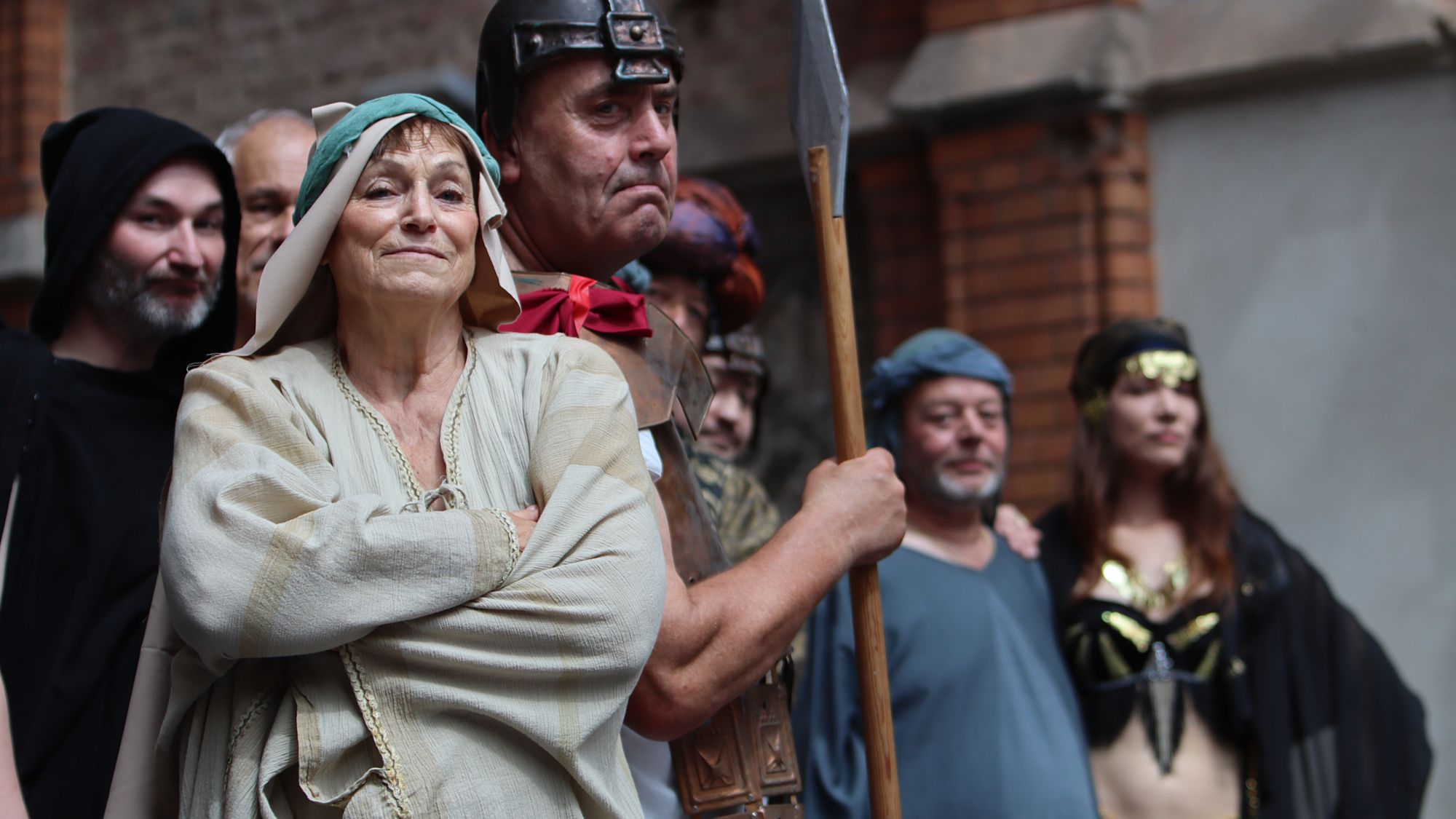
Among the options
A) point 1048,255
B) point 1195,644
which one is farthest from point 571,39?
point 1048,255

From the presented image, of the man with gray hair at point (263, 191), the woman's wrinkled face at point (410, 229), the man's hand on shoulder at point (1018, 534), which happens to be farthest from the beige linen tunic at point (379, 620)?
the man's hand on shoulder at point (1018, 534)

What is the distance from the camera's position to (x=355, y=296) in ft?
5.75

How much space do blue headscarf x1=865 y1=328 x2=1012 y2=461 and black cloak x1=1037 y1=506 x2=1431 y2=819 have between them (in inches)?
22.7

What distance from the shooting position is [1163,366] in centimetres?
389

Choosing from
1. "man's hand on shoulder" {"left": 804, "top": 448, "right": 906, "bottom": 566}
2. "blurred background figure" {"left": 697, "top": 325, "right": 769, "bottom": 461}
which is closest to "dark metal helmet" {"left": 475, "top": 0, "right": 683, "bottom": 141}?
"man's hand on shoulder" {"left": 804, "top": 448, "right": 906, "bottom": 566}

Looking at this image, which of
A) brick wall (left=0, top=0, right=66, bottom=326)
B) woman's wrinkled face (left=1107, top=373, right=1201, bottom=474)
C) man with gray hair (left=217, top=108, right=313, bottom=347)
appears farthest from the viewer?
brick wall (left=0, top=0, right=66, bottom=326)

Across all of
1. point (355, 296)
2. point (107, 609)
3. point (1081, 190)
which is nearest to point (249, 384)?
point (355, 296)

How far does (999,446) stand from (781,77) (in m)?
2.27

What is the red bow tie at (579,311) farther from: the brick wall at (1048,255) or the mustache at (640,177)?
the brick wall at (1048,255)

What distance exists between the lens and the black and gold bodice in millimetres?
3611

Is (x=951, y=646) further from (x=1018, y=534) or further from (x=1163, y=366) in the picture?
(x=1163, y=366)

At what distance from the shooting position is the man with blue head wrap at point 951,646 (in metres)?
3.22

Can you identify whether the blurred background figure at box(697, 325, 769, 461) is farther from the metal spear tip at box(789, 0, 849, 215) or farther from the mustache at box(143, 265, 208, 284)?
the mustache at box(143, 265, 208, 284)

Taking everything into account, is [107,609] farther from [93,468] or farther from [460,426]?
[460,426]
